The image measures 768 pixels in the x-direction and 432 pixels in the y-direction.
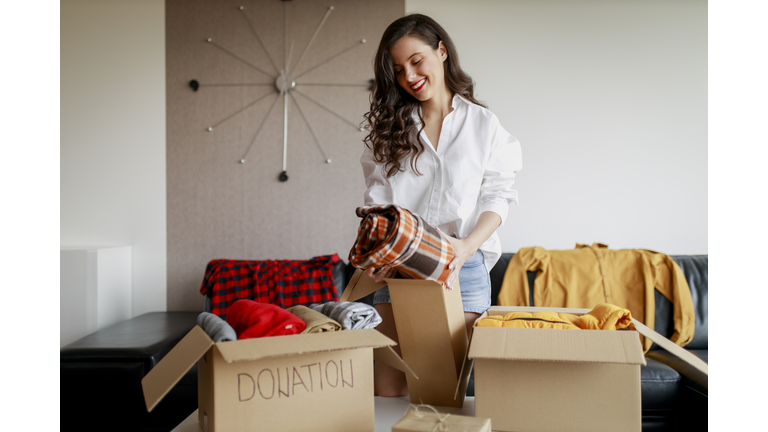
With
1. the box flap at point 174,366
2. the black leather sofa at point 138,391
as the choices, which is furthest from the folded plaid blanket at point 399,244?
the black leather sofa at point 138,391

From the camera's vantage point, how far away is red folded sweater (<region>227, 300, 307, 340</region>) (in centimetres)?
81

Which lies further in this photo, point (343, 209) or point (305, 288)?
point (343, 209)

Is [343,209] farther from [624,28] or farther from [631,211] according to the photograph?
[624,28]

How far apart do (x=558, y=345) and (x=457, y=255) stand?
0.28 m

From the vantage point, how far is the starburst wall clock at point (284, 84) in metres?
2.87

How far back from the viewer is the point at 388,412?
97 cm

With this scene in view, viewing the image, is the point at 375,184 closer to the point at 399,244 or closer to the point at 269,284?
the point at 399,244

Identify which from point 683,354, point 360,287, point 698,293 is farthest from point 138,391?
point 698,293

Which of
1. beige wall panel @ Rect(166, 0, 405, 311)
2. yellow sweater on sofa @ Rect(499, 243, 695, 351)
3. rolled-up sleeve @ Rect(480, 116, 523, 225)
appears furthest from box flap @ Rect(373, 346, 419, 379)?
beige wall panel @ Rect(166, 0, 405, 311)

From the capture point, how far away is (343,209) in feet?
9.46

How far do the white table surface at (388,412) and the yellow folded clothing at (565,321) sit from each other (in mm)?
201

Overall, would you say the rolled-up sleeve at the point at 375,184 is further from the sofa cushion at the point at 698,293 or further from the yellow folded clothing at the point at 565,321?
the sofa cushion at the point at 698,293

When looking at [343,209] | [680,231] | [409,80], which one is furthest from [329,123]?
[680,231]

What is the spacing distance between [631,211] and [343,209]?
1.72 m
